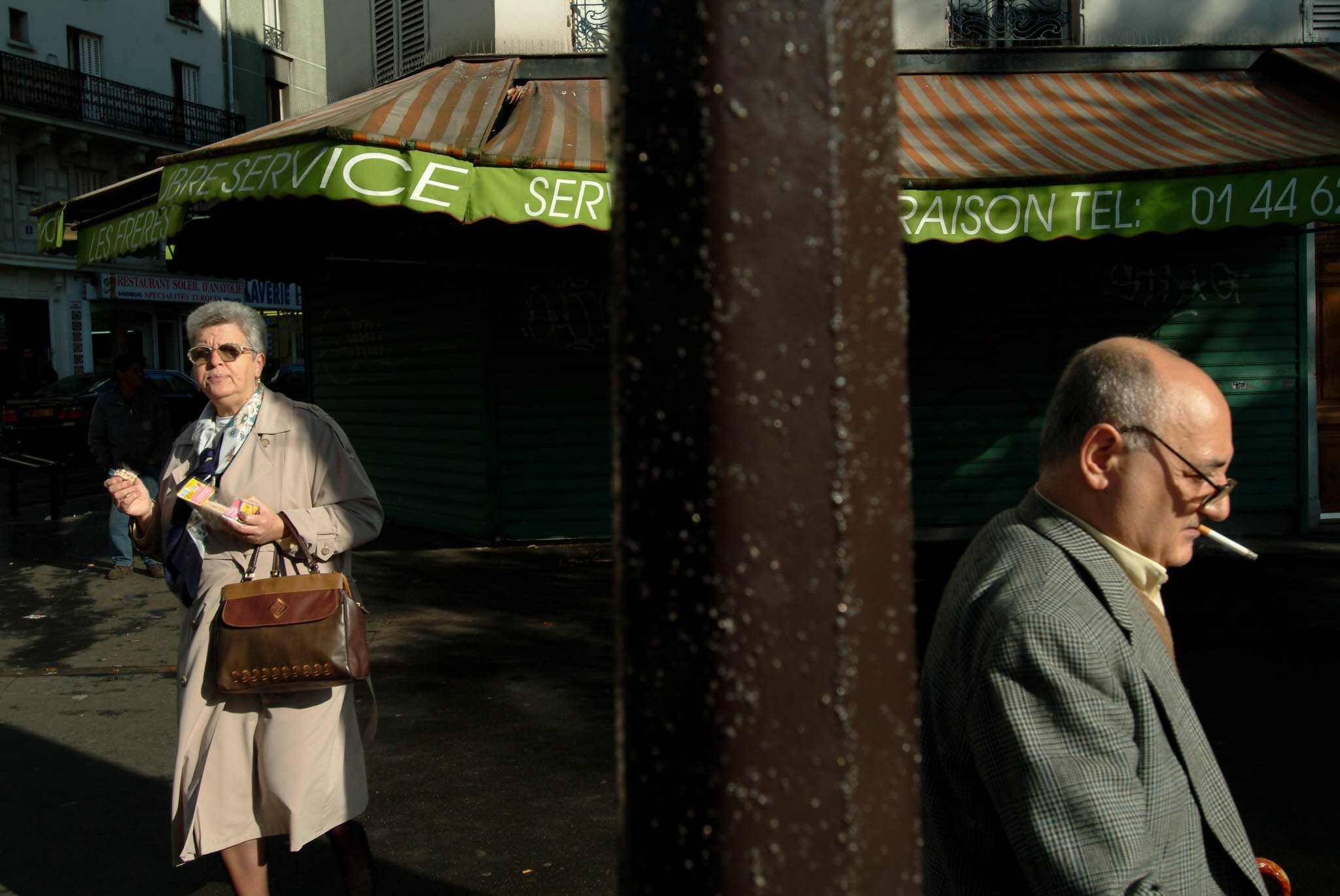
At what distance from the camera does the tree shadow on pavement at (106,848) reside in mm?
3766

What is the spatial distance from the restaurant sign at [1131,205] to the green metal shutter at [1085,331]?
2.96m

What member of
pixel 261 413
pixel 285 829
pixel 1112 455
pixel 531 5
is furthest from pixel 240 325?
pixel 531 5

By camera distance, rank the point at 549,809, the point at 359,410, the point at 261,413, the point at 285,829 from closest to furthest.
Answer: the point at 285,829
the point at 261,413
the point at 549,809
the point at 359,410

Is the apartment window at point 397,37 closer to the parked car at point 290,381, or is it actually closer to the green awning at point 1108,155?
the green awning at point 1108,155

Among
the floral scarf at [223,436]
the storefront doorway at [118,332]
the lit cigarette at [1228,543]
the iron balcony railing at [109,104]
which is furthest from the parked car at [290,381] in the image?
the lit cigarette at [1228,543]

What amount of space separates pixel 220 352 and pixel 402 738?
2.50m

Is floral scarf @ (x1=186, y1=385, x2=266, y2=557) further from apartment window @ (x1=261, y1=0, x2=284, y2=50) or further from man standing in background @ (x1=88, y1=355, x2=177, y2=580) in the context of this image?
apartment window @ (x1=261, y1=0, x2=284, y2=50)

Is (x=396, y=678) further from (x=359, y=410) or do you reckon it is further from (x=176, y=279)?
(x=176, y=279)

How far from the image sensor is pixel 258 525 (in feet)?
10.5

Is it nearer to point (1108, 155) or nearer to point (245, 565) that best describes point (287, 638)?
point (245, 565)

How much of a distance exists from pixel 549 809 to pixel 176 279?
33499 mm

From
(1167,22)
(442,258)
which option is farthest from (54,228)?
(1167,22)

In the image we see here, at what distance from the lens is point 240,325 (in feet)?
11.2

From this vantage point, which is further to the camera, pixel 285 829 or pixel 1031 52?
pixel 1031 52
